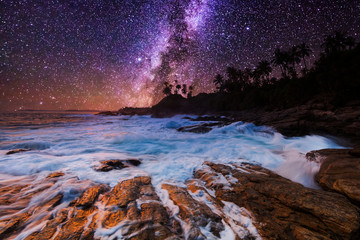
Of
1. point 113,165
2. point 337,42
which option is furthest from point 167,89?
point 113,165

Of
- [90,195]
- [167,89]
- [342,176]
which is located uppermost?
[167,89]

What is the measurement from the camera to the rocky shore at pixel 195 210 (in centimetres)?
205

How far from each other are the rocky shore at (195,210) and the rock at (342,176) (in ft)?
0.04

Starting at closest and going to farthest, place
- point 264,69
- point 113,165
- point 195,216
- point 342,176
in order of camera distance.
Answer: point 195,216 < point 342,176 < point 113,165 < point 264,69

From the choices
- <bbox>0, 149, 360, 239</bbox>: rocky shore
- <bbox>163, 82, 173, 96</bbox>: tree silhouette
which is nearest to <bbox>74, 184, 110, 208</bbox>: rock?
<bbox>0, 149, 360, 239</bbox>: rocky shore

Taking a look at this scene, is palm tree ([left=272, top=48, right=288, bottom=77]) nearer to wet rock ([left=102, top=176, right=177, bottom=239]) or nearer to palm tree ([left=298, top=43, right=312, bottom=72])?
palm tree ([left=298, top=43, right=312, bottom=72])

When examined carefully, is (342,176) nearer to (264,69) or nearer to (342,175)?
(342,175)

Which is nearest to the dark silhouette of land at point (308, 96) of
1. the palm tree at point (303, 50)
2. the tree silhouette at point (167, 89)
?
the palm tree at point (303, 50)

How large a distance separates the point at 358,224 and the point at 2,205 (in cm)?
597

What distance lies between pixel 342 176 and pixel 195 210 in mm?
3077

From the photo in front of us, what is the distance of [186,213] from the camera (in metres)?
2.44

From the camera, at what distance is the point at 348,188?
8.14 ft

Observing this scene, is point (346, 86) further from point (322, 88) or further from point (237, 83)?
point (237, 83)

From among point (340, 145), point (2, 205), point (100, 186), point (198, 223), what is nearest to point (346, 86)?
point (340, 145)
